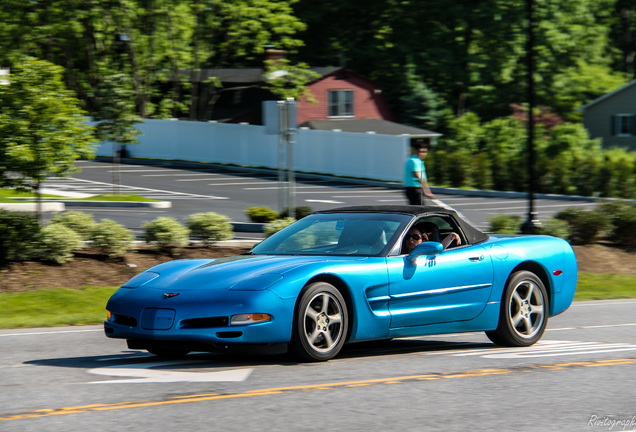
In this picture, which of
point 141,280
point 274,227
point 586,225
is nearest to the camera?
point 141,280

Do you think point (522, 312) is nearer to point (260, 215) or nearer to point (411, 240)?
point (411, 240)

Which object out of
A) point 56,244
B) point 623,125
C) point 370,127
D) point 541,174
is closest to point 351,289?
point 56,244

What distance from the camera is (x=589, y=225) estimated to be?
2114 cm

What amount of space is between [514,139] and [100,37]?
71.5 feet

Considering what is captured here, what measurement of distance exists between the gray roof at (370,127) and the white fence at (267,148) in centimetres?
385

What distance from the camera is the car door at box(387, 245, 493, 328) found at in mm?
8570

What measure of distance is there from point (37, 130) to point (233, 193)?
19487 mm

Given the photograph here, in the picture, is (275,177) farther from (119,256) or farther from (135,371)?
(135,371)

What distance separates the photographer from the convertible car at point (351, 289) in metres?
7.62

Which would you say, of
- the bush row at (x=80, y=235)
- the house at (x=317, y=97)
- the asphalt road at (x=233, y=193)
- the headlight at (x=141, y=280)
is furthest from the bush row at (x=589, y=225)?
the house at (x=317, y=97)

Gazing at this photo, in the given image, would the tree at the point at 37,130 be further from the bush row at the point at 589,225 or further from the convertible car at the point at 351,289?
the bush row at the point at 589,225

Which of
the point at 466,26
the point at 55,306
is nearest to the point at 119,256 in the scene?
the point at 55,306

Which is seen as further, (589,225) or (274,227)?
(589,225)

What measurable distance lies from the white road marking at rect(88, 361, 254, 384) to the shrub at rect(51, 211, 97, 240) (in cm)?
847
